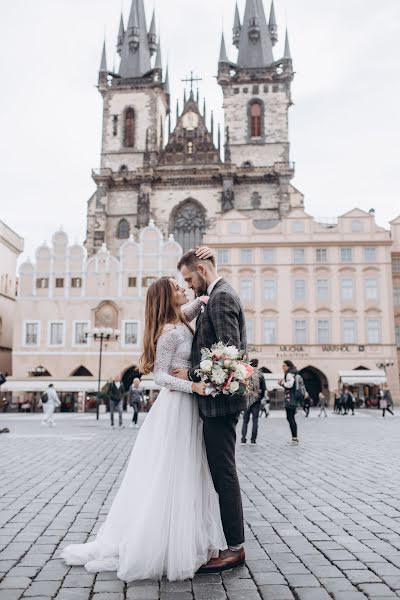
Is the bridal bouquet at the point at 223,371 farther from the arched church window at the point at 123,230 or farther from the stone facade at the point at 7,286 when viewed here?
the arched church window at the point at 123,230

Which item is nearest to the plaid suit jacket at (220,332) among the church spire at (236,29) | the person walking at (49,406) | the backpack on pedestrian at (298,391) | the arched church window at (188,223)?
the backpack on pedestrian at (298,391)

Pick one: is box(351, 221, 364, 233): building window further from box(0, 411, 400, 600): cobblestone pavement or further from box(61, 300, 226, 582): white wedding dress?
box(61, 300, 226, 582): white wedding dress

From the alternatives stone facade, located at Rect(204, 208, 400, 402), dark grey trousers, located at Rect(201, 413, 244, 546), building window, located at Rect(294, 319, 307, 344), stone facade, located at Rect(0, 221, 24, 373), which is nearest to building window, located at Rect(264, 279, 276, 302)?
stone facade, located at Rect(204, 208, 400, 402)

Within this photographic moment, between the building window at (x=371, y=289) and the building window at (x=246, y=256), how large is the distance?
782 centimetres

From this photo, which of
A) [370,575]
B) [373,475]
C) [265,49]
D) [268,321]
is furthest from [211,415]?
[265,49]

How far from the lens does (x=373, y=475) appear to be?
25.5 ft

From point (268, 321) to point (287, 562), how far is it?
3669 centimetres

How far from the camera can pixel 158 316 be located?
416 centimetres

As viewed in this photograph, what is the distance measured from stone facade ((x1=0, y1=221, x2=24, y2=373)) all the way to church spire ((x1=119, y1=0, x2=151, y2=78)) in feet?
69.8

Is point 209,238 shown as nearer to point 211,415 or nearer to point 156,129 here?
point 156,129

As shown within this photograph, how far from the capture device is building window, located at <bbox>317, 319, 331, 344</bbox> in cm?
3994

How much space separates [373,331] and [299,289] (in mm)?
5497

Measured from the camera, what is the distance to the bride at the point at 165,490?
3.64 meters

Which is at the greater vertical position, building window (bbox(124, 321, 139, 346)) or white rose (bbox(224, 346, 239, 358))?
building window (bbox(124, 321, 139, 346))
